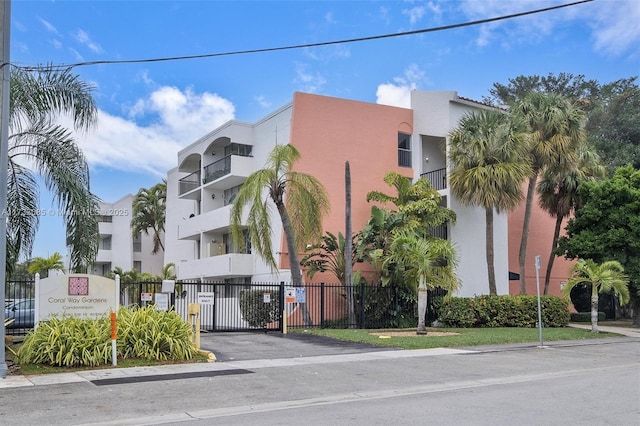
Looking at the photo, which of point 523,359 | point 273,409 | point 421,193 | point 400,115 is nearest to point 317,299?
point 421,193

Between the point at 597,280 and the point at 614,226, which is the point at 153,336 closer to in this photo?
the point at 597,280

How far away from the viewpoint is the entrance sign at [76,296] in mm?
14164

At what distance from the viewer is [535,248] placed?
34344mm

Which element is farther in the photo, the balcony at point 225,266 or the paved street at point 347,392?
the balcony at point 225,266

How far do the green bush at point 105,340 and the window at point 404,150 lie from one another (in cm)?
1833

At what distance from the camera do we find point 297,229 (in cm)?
2417

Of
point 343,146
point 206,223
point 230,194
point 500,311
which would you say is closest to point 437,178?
point 343,146

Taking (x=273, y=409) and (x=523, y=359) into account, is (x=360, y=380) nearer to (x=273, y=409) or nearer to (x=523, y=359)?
(x=273, y=409)

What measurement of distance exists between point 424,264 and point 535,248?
16.1 meters

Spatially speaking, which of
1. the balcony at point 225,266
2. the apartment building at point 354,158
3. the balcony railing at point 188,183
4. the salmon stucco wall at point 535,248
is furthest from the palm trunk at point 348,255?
the balcony railing at point 188,183

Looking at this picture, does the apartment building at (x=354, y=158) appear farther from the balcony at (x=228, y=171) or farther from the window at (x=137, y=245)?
the window at (x=137, y=245)

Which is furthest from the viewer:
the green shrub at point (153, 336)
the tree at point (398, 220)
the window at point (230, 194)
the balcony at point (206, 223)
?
the window at point (230, 194)

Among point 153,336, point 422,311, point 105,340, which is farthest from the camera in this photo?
point 422,311

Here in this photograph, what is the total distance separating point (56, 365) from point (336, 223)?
17.0 meters
